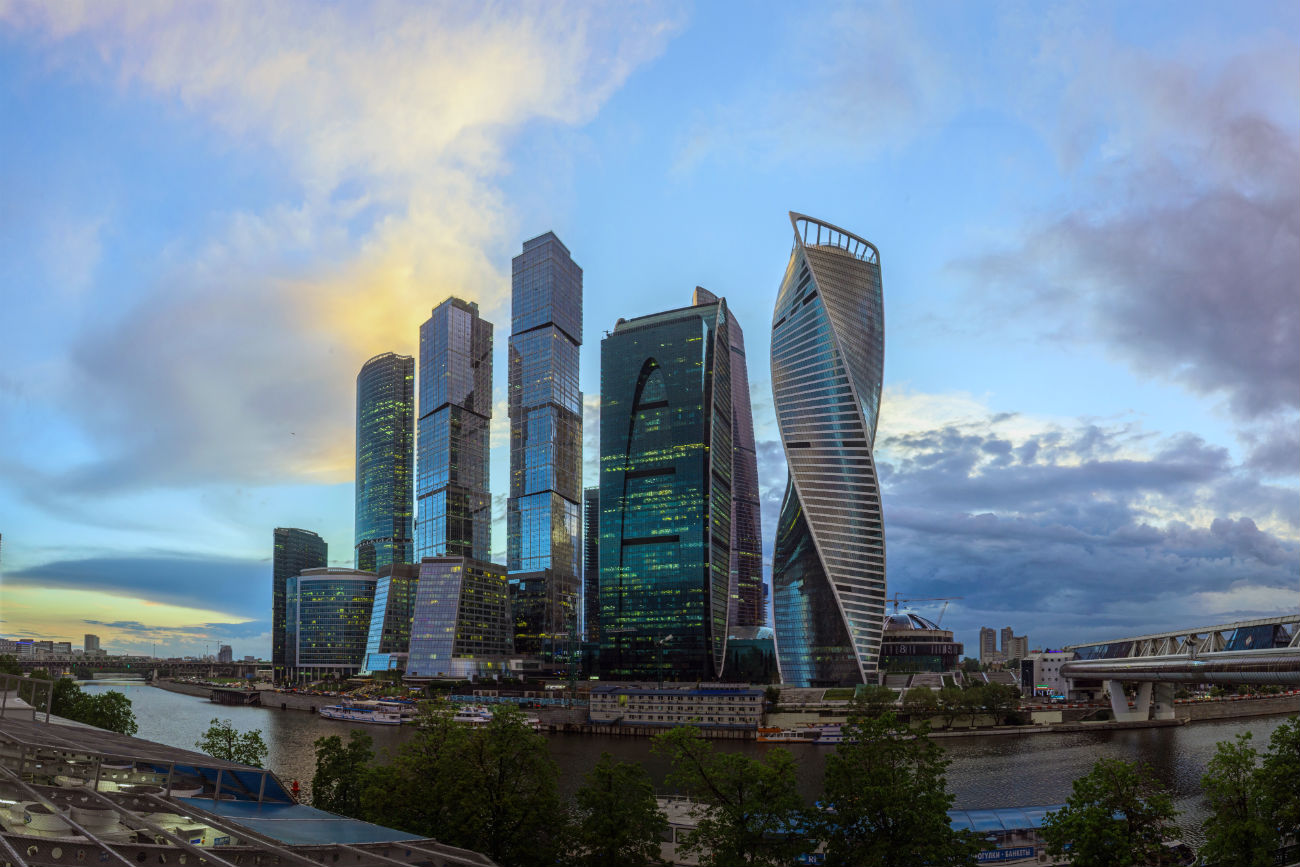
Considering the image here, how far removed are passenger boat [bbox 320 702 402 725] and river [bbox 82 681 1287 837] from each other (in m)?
2.62

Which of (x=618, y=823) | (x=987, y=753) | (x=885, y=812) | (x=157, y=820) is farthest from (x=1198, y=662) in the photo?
(x=157, y=820)

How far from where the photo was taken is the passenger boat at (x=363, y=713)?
127 metres

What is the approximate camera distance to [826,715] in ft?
390

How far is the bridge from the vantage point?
3081 inches

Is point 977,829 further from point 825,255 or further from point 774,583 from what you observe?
point 825,255

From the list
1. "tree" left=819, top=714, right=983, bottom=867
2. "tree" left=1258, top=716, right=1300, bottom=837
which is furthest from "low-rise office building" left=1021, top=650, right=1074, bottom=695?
"tree" left=819, top=714, right=983, bottom=867

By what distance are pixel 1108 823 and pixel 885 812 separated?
6350mm

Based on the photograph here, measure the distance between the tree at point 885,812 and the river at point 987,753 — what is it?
26.2 metres

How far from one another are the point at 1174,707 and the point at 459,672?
452ft

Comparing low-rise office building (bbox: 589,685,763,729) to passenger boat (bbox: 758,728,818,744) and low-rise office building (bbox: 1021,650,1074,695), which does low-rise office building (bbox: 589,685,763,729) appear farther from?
low-rise office building (bbox: 1021,650,1074,695)

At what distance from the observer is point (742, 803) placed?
27.9 meters

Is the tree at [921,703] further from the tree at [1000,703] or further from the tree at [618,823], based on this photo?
the tree at [618,823]

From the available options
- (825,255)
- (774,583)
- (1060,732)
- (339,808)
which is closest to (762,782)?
(339,808)

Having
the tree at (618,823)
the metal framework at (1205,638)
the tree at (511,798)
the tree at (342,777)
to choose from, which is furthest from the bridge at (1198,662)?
the tree at (342,777)
